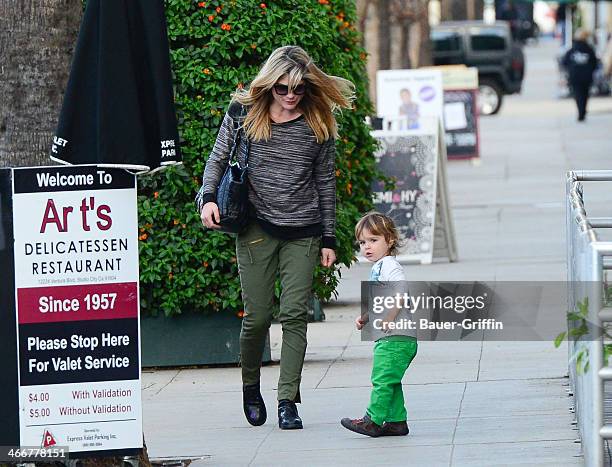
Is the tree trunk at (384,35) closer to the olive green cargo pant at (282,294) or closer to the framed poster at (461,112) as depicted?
the framed poster at (461,112)

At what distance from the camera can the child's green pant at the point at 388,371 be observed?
22.5ft

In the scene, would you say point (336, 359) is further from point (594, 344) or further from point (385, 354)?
point (594, 344)

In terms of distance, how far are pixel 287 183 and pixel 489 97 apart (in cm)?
3134

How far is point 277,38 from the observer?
9000mm

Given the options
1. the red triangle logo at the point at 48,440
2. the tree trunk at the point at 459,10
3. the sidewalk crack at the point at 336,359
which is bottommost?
the sidewalk crack at the point at 336,359

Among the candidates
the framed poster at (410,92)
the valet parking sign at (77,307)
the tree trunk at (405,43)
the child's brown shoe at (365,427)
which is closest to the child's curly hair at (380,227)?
the child's brown shoe at (365,427)

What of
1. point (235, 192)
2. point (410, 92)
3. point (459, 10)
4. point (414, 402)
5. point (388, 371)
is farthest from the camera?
point (459, 10)

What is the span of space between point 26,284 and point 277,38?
3.57 meters

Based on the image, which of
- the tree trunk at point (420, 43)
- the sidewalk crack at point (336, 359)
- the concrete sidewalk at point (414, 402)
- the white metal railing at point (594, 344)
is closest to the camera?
the white metal railing at point (594, 344)

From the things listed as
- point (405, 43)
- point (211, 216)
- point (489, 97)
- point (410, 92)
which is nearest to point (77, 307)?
point (211, 216)

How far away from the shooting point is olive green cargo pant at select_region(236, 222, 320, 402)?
720cm

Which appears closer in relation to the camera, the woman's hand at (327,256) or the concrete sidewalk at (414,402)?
the concrete sidewalk at (414,402)

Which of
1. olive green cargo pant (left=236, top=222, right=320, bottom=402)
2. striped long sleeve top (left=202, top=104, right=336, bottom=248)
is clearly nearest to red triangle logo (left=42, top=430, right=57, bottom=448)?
olive green cargo pant (left=236, top=222, right=320, bottom=402)

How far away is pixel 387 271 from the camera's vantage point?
6.86m
